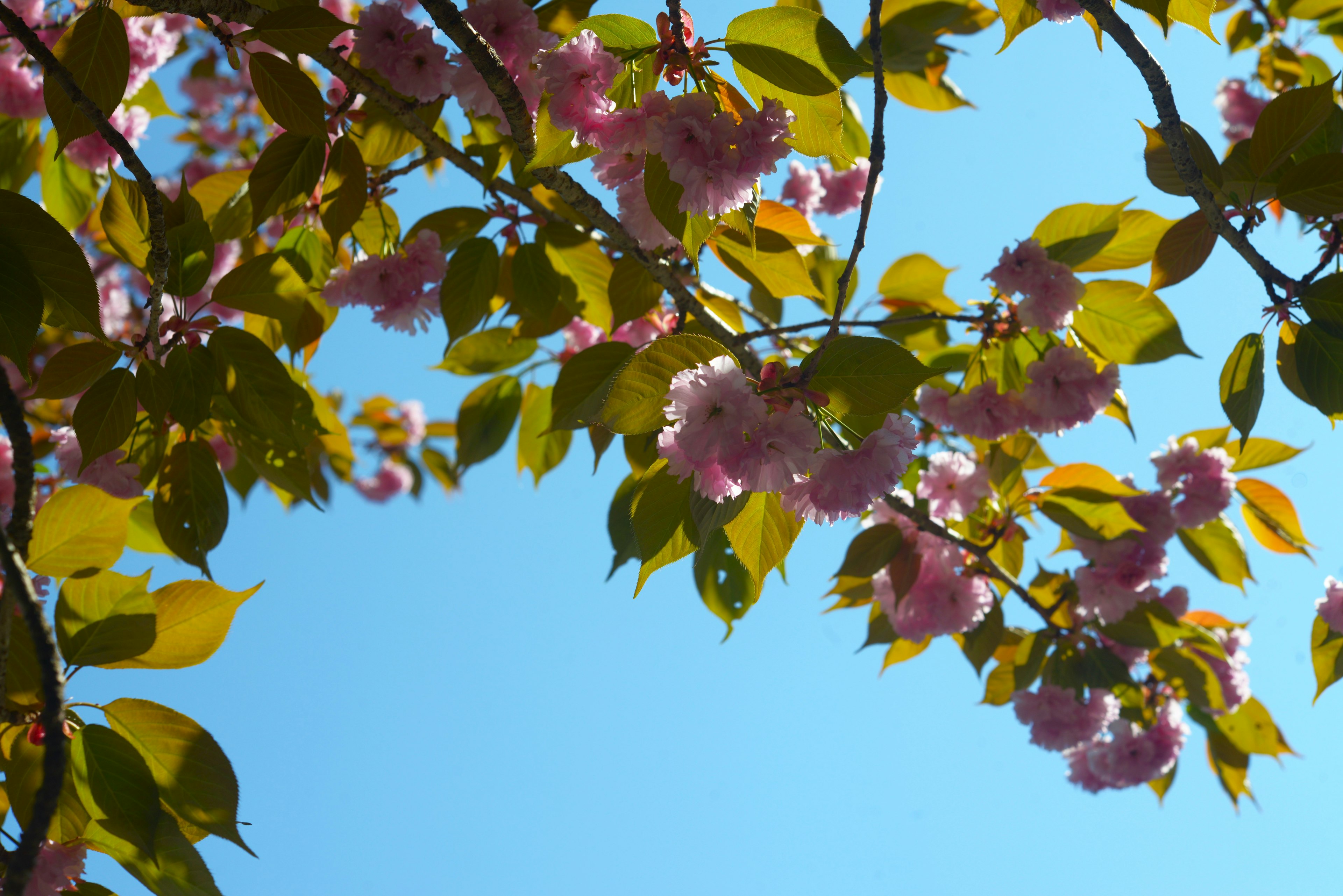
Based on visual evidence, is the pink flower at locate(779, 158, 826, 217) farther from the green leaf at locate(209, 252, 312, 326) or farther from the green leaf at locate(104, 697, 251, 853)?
the green leaf at locate(104, 697, 251, 853)

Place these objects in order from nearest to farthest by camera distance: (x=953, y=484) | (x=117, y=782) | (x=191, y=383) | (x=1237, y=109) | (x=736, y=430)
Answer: (x=736, y=430) → (x=117, y=782) → (x=191, y=383) → (x=953, y=484) → (x=1237, y=109)

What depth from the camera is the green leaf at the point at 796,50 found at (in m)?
1.00

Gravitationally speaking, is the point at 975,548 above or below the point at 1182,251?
below

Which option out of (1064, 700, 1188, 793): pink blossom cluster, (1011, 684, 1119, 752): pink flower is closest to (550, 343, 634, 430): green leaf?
(1011, 684, 1119, 752): pink flower

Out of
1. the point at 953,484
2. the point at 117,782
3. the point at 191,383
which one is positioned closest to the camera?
the point at 117,782

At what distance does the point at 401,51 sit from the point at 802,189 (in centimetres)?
151

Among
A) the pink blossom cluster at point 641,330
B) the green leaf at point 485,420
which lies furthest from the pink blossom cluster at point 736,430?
the green leaf at point 485,420

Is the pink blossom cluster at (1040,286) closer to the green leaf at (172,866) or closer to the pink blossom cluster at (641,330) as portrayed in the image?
the pink blossom cluster at (641,330)

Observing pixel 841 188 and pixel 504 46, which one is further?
pixel 841 188

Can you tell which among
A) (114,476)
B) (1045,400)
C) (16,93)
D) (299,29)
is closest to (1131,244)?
(1045,400)

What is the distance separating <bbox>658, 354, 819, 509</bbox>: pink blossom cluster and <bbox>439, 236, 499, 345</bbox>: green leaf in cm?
75

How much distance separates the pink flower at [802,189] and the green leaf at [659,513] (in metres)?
1.71

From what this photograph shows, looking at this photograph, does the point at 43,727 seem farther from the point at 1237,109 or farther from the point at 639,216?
the point at 1237,109

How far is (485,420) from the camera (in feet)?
6.59
